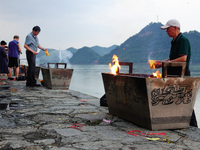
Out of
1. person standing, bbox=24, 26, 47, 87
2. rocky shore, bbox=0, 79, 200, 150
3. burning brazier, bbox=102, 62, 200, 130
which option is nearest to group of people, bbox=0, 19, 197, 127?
person standing, bbox=24, 26, 47, 87

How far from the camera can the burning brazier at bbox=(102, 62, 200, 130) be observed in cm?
343

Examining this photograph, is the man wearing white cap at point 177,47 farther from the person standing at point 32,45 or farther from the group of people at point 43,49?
the person standing at point 32,45

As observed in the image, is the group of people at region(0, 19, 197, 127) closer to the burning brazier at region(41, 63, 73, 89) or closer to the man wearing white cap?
the man wearing white cap

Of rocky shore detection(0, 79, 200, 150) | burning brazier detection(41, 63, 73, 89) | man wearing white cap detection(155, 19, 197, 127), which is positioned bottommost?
rocky shore detection(0, 79, 200, 150)

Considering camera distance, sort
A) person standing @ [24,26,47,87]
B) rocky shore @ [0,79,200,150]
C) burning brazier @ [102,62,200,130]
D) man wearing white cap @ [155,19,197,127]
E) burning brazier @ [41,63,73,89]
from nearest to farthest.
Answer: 1. rocky shore @ [0,79,200,150]
2. burning brazier @ [102,62,200,130]
3. man wearing white cap @ [155,19,197,127]
4. person standing @ [24,26,47,87]
5. burning brazier @ [41,63,73,89]

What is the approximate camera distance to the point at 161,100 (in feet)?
11.4

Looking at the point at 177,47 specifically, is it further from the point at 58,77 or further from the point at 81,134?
the point at 58,77

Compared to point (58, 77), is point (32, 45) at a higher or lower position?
higher

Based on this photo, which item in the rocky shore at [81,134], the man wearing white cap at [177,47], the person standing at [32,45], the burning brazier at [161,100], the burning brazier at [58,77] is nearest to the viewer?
the rocky shore at [81,134]

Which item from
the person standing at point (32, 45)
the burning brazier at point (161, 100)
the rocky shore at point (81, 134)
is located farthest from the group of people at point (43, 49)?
the rocky shore at point (81, 134)

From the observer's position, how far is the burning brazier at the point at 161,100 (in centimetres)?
343

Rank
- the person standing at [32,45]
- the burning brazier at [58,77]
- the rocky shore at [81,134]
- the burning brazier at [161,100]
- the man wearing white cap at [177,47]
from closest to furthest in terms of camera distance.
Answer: the rocky shore at [81,134]
the burning brazier at [161,100]
the man wearing white cap at [177,47]
the person standing at [32,45]
the burning brazier at [58,77]

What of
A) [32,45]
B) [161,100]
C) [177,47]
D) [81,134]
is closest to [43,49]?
[32,45]

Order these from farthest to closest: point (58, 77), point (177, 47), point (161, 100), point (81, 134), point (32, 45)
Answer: point (58, 77) → point (32, 45) → point (177, 47) → point (161, 100) → point (81, 134)
